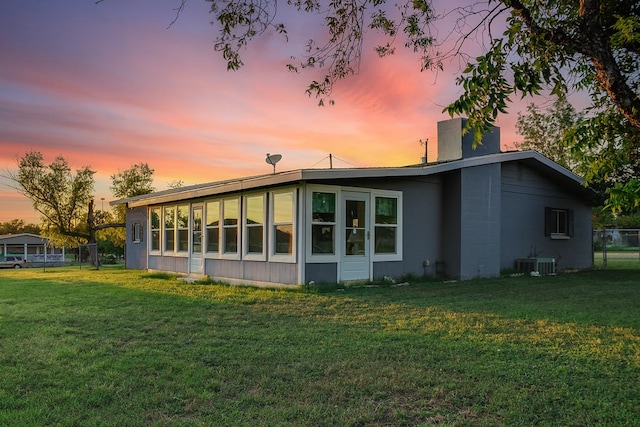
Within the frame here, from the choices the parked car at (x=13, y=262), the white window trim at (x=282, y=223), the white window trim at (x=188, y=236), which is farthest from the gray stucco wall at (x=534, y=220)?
the parked car at (x=13, y=262)

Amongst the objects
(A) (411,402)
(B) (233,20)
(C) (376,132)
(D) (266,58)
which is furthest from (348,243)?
(A) (411,402)

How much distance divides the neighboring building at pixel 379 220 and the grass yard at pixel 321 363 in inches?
94.6

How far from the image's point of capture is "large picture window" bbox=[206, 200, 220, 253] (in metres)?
12.6

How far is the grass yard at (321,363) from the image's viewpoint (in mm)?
3213

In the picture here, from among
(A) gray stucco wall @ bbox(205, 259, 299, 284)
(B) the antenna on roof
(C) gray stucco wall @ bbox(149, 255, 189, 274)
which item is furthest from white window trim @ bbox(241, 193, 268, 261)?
(C) gray stucco wall @ bbox(149, 255, 189, 274)

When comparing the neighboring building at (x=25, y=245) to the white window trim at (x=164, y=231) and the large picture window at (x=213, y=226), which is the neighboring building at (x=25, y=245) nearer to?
the white window trim at (x=164, y=231)

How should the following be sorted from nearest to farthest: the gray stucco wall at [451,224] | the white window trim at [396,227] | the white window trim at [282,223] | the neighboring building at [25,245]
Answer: the white window trim at [282,223], the white window trim at [396,227], the gray stucco wall at [451,224], the neighboring building at [25,245]

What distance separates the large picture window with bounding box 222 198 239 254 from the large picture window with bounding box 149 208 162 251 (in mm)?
4731

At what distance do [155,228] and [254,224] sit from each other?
6.55 m

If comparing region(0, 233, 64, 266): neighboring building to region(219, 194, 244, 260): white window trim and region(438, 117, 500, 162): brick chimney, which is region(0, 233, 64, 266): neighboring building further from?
region(438, 117, 500, 162): brick chimney

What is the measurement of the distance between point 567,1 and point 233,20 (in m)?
3.45

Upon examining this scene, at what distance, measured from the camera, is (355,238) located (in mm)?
10570

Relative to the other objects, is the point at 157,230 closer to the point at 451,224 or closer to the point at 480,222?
the point at 451,224

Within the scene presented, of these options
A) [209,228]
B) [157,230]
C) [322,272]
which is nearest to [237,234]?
[209,228]
